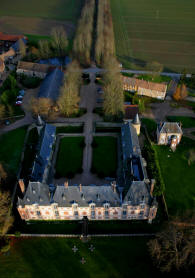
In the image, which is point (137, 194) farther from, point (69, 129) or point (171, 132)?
point (69, 129)

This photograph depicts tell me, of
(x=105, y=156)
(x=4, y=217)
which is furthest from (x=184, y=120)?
(x=4, y=217)

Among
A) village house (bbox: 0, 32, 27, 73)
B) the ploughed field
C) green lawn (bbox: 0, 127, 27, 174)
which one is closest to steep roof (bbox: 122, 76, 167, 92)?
green lawn (bbox: 0, 127, 27, 174)

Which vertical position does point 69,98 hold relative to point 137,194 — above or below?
above

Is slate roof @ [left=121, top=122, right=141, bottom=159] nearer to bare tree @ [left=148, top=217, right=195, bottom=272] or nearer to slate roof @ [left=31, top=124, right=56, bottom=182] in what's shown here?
slate roof @ [left=31, top=124, right=56, bottom=182]

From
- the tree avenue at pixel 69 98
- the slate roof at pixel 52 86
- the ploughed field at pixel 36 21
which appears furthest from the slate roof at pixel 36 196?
the ploughed field at pixel 36 21

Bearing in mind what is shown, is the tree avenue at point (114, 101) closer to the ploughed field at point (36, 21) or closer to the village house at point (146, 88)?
the village house at point (146, 88)

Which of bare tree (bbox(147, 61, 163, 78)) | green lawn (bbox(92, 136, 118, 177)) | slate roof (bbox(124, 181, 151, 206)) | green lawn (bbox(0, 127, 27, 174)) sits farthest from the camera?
bare tree (bbox(147, 61, 163, 78))

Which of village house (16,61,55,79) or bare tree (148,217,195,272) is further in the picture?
village house (16,61,55,79)
